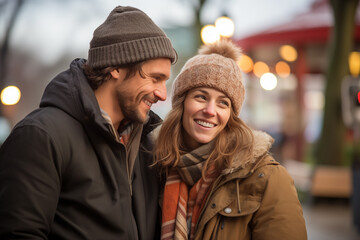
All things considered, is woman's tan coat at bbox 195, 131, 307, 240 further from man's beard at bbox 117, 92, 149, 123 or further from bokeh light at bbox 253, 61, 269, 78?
bokeh light at bbox 253, 61, 269, 78

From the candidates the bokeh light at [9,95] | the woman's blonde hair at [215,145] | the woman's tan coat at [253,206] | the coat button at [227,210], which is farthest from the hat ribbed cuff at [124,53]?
the bokeh light at [9,95]

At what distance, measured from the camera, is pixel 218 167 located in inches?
119

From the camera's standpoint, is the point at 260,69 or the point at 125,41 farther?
the point at 260,69

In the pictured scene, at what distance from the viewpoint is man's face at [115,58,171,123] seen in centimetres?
268

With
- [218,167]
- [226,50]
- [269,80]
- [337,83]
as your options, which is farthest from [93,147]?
[269,80]

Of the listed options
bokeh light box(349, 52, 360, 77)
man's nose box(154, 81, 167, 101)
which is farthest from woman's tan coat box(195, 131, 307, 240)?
bokeh light box(349, 52, 360, 77)

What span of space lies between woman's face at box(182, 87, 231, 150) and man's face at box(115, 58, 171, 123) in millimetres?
449

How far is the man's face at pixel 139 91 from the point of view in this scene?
2676mm

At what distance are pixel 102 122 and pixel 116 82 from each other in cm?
36

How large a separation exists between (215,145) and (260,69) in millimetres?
18346

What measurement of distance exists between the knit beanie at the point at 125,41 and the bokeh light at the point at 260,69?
17.6m

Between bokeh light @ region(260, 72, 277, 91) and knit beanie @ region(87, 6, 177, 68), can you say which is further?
bokeh light @ region(260, 72, 277, 91)

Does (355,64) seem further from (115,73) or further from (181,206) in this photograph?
(115,73)

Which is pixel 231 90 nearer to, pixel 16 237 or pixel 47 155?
pixel 47 155
